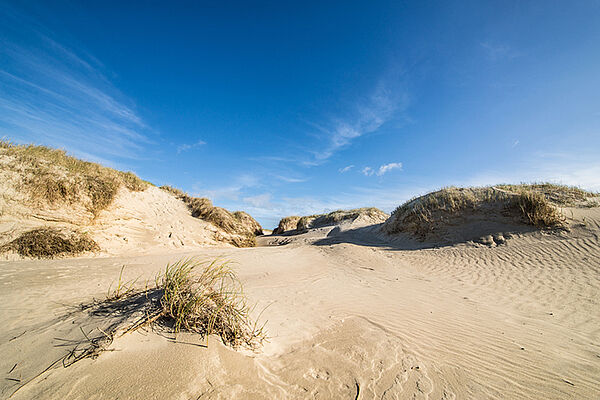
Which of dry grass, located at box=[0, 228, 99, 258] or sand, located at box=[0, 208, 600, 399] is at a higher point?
dry grass, located at box=[0, 228, 99, 258]

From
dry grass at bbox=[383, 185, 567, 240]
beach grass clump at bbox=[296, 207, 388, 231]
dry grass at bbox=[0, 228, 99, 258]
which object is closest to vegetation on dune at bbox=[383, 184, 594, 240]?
dry grass at bbox=[383, 185, 567, 240]

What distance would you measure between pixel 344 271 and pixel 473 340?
4117mm

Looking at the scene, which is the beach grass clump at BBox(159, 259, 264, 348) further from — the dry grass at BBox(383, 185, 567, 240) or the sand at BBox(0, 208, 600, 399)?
the dry grass at BBox(383, 185, 567, 240)

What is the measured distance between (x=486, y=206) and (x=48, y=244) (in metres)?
16.2

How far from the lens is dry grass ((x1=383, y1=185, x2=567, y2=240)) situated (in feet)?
28.4

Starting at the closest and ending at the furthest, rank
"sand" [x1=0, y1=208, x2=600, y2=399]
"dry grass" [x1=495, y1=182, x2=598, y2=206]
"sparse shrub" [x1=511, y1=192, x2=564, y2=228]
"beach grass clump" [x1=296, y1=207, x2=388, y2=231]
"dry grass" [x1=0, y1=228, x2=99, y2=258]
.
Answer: "sand" [x1=0, y1=208, x2=600, y2=399], "dry grass" [x1=0, y1=228, x2=99, y2=258], "sparse shrub" [x1=511, y1=192, x2=564, y2=228], "dry grass" [x1=495, y1=182, x2=598, y2=206], "beach grass clump" [x1=296, y1=207, x2=388, y2=231]

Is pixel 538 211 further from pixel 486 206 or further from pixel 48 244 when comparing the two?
pixel 48 244

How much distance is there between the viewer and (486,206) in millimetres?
10484

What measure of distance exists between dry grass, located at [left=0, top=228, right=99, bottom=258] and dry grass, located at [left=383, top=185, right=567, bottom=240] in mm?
13595

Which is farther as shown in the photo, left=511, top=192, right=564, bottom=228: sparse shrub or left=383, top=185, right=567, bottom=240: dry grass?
left=383, top=185, right=567, bottom=240: dry grass

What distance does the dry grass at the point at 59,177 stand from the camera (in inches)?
295

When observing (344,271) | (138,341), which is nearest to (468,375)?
(138,341)

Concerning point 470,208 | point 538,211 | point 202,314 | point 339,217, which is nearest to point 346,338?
point 202,314

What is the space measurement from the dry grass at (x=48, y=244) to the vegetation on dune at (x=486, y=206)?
44.6ft
